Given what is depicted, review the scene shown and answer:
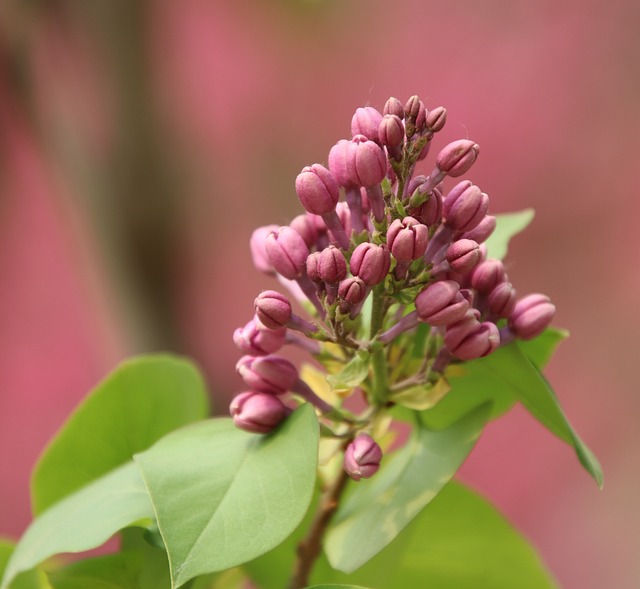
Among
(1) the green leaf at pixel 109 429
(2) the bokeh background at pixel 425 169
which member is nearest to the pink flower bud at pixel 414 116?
(1) the green leaf at pixel 109 429

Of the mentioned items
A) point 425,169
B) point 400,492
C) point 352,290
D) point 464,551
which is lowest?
point 425,169

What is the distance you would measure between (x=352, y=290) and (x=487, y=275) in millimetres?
76

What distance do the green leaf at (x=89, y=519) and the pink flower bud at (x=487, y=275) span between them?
0.18 metres

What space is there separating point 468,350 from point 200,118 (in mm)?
1992

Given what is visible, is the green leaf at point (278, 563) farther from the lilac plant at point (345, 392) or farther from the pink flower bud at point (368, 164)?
the pink flower bud at point (368, 164)

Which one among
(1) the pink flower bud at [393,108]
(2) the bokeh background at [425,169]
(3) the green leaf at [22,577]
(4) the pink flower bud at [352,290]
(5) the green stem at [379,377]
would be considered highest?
(1) the pink flower bud at [393,108]

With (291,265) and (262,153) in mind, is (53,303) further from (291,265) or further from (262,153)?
(291,265)

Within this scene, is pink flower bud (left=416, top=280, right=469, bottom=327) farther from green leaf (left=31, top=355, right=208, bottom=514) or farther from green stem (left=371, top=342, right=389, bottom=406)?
green leaf (left=31, top=355, right=208, bottom=514)

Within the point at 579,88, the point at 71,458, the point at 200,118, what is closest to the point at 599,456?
the point at 579,88

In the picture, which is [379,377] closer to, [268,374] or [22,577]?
[268,374]

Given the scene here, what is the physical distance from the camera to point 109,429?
1.60ft

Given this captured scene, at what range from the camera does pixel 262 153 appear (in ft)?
7.48

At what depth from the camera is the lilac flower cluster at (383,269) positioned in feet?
1.20

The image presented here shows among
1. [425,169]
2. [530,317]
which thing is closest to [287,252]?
[530,317]
